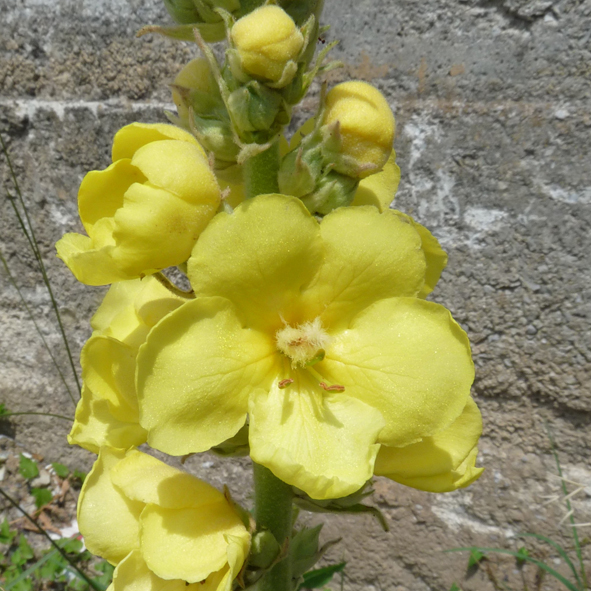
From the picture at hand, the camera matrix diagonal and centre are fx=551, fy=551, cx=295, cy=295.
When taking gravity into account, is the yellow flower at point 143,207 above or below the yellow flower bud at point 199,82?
below

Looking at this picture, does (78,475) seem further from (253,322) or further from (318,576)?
(253,322)

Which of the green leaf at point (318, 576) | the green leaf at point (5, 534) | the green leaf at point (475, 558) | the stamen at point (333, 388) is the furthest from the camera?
the green leaf at point (5, 534)

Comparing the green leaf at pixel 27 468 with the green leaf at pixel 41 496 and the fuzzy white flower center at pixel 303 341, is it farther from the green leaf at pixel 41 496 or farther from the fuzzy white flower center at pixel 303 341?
the fuzzy white flower center at pixel 303 341

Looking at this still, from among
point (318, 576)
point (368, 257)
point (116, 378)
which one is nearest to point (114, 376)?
point (116, 378)

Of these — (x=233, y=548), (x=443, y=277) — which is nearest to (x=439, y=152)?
(x=443, y=277)

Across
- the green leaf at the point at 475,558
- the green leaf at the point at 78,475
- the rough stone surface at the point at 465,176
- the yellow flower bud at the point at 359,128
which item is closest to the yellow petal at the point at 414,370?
the yellow flower bud at the point at 359,128

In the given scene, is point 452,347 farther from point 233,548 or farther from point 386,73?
point 386,73

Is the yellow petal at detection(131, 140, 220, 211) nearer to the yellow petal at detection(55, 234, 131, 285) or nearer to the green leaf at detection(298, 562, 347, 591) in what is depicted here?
the yellow petal at detection(55, 234, 131, 285)

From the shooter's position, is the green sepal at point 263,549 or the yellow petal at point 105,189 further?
the green sepal at point 263,549

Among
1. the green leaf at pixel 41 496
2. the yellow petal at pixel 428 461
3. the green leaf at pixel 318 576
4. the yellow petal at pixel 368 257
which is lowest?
the green leaf at pixel 41 496
